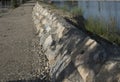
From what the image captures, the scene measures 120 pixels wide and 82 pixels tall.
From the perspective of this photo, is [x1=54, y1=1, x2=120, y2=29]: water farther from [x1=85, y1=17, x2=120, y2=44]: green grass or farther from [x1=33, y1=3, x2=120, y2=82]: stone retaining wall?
[x1=33, y1=3, x2=120, y2=82]: stone retaining wall

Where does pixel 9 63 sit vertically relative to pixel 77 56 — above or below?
below

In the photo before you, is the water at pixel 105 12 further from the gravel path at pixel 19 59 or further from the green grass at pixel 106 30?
the gravel path at pixel 19 59

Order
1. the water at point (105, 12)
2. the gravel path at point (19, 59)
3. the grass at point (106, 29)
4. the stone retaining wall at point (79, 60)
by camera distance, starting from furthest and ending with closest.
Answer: the water at point (105, 12)
the grass at point (106, 29)
the gravel path at point (19, 59)
the stone retaining wall at point (79, 60)

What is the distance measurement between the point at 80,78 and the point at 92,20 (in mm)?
11524

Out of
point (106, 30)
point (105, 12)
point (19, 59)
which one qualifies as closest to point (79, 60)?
point (19, 59)

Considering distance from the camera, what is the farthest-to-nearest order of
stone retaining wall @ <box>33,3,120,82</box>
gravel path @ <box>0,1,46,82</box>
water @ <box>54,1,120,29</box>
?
1. water @ <box>54,1,120,29</box>
2. gravel path @ <box>0,1,46,82</box>
3. stone retaining wall @ <box>33,3,120,82</box>

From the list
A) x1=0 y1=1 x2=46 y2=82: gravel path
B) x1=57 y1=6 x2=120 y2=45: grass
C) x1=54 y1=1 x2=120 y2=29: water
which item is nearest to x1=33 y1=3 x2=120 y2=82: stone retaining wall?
x1=0 y1=1 x2=46 y2=82: gravel path

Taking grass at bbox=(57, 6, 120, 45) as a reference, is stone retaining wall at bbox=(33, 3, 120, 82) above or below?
above

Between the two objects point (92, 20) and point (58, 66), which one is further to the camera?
point (92, 20)

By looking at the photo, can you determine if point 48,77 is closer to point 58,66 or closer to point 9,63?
point 58,66

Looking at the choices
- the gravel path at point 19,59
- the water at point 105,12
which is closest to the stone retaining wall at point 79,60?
the gravel path at point 19,59

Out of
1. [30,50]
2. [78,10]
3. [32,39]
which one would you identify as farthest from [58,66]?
[78,10]

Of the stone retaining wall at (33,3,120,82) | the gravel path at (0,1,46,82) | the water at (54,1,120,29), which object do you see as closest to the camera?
the stone retaining wall at (33,3,120,82)

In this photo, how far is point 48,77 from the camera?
793 centimetres
